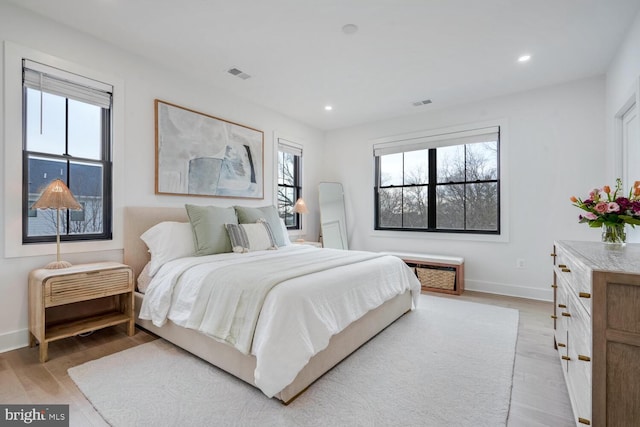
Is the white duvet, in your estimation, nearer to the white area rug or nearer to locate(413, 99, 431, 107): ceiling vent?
the white area rug

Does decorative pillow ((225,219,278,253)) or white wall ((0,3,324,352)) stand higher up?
white wall ((0,3,324,352))

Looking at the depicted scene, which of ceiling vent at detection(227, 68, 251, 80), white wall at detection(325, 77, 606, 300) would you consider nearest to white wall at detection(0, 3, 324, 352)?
ceiling vent at detection(227, 68, 251, 80)

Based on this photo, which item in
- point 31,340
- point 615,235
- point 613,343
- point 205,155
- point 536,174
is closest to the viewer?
point 613,343

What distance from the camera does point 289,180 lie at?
5.20 metres

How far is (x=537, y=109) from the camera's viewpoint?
3879mm

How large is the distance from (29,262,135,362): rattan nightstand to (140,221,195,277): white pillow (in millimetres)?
249

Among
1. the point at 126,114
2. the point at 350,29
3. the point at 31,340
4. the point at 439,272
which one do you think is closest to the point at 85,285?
the point at 31,340

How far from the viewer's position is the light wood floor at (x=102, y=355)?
5.41 ft

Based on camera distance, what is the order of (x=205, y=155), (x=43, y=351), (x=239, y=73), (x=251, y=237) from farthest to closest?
(x=205, y=155)
(x=239, y=73)
(x=251, y=237)
(x=43, y=351)

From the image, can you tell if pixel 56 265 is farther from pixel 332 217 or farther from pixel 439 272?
pixel 439 272

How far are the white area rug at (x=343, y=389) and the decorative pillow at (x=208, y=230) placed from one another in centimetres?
90

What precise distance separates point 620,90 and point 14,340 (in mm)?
5799

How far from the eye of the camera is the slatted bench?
4.10 meters

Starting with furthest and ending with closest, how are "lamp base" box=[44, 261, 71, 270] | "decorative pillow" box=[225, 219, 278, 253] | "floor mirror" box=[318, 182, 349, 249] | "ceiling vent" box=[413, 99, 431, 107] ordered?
"floor mirror" box=[318, 182, 349, 249], "ceiling vent" box=[413, 99, 431, 107], "decorative pillow" box=[225, 219, 278, 253], "lamp base" box=[44, 261, 71, 270]
